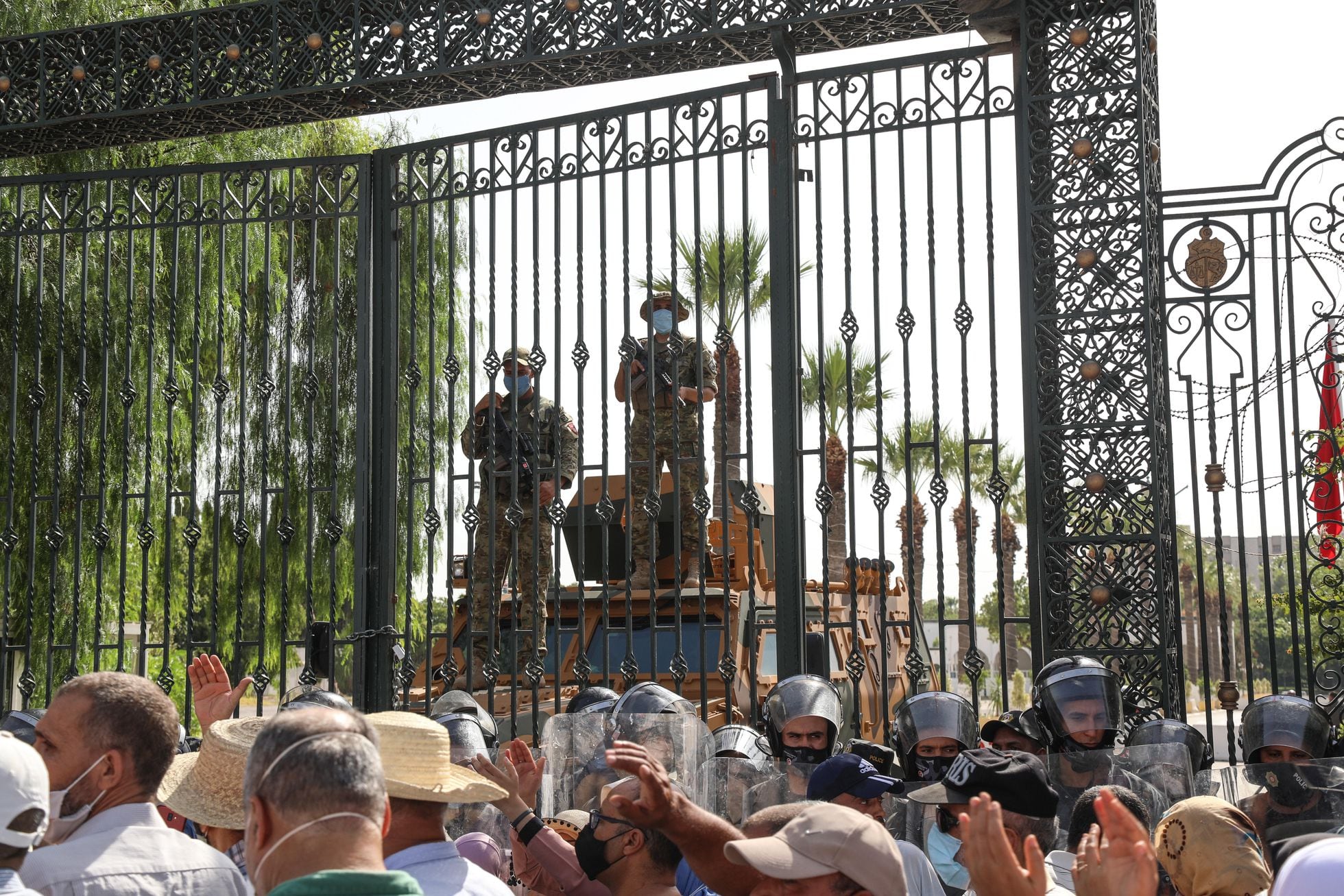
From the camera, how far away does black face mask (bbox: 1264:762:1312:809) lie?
16.5 ft

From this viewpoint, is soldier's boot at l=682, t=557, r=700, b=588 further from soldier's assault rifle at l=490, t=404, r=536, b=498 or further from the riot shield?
the riot shield

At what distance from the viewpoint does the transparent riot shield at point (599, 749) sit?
594cm

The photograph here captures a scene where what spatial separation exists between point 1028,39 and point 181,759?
5498 millimetres

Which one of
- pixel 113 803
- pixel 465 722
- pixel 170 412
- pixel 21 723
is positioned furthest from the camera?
pixel 170 412

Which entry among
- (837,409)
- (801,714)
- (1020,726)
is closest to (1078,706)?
(1020,726)

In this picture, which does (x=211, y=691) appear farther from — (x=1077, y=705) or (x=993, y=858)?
(x=993, y=858)

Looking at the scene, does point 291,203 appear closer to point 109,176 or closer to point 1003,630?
point 109,176

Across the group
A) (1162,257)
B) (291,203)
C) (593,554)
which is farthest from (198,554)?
(1162,257)

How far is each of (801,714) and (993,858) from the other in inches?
156

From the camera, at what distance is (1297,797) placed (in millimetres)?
5051

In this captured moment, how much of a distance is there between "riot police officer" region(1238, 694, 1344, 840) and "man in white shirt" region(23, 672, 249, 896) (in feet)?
11.2

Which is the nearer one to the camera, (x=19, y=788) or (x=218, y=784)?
(x=19, y=788)

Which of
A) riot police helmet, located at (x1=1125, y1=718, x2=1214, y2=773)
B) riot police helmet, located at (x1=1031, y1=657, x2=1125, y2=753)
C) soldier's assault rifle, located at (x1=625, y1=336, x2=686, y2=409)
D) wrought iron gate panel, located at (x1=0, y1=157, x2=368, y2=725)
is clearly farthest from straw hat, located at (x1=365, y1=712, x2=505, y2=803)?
wrought iron gate panel, located at (x1=0, y1=157, x2=368, y2=725)

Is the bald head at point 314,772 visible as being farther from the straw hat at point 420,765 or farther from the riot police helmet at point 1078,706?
the riot police helmet at point 1078,706
